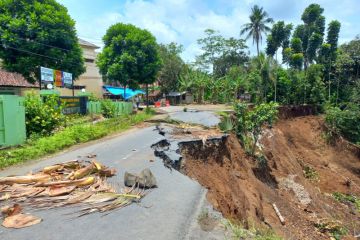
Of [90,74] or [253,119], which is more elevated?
[90,74]

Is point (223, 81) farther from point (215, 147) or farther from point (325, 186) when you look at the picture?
point (215, 147)

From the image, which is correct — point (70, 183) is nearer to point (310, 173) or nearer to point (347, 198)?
point (347, 198)

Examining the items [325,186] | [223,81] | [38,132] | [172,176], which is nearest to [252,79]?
[223,81]

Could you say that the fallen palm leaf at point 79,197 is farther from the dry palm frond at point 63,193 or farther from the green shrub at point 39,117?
the green shrub at point 39,117

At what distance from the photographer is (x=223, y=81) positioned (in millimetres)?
48969

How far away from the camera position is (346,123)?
100ft

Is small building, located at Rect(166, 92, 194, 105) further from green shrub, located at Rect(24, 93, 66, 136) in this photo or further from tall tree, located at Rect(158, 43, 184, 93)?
green shrub, located at Rect(24, 93, 66, 136)

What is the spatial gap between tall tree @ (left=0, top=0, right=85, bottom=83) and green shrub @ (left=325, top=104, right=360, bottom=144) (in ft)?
79.1

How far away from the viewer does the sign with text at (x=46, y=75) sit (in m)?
18.5

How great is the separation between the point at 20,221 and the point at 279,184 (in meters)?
14.2

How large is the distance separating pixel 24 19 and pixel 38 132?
12202 mm

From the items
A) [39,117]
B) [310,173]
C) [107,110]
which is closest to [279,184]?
[310,173]

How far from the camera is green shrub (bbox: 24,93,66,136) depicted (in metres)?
12.5

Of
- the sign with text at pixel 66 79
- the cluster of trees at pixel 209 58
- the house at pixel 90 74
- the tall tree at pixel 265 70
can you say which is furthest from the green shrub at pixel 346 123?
the house at pixel 90 74
